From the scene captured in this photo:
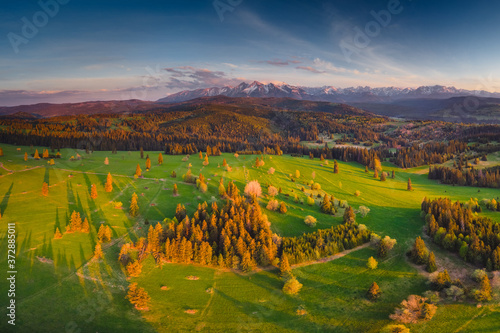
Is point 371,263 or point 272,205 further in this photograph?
point 272,205

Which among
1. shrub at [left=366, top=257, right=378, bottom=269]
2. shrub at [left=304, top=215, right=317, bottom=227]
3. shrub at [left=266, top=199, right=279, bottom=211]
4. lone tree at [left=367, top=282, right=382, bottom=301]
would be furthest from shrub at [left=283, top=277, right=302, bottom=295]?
shrub at [left=266, top=199, right=279, bottom=211]

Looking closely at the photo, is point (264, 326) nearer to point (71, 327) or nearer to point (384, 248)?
point (71, 327)

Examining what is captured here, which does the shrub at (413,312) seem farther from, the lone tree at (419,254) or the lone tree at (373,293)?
the lone tree at (419,254)

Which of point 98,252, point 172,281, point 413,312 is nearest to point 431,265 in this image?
point 413,312

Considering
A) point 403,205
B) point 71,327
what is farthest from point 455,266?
point 71,327

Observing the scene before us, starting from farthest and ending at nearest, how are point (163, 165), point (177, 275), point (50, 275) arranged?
point (163, 165) → point (177, 275) → point (50, 275)

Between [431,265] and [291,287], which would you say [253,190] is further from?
[431,265]
